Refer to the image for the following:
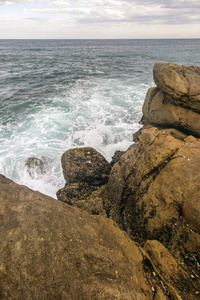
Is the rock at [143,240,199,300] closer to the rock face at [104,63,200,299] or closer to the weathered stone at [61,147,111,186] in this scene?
the rock face at [104,63,200,299]

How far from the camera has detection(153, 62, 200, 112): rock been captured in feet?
21.5

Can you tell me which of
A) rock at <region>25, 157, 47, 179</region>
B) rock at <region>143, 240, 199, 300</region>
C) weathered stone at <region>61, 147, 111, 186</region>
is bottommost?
rock at <region>25, 157, 47, 179</region>

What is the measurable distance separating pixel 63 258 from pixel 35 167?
240 inches

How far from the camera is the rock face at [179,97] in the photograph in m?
6.60

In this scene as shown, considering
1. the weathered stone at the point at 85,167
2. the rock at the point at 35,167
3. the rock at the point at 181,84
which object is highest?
the rock at the point at 181,84

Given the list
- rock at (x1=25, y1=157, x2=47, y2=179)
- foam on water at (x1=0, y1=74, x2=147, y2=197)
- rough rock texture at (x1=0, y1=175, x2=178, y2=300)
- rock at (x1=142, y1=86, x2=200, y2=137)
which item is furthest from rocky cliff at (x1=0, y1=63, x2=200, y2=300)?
foam on water at (x1=0, y1=74, x2=147, y2=197)

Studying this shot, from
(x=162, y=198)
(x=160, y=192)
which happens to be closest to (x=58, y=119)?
(x=160, y=192)

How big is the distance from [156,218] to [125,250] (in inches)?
60.2

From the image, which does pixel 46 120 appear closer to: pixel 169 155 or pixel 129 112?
pixel 129 112

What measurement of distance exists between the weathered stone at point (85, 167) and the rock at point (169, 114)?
3.56 m

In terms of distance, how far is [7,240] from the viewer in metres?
2.33

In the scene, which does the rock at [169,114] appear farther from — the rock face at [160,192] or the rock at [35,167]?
the rock at [35,167]

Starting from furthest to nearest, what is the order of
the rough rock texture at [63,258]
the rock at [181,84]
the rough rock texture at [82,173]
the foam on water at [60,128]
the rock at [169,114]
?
the foam on water at [60,128], the rock at [169,114], the rock at [181,84], the rough rock texture at [82,173], the rough rock texture at [63,258]

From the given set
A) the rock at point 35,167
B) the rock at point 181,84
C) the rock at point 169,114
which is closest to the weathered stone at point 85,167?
the rock at point 35,167
